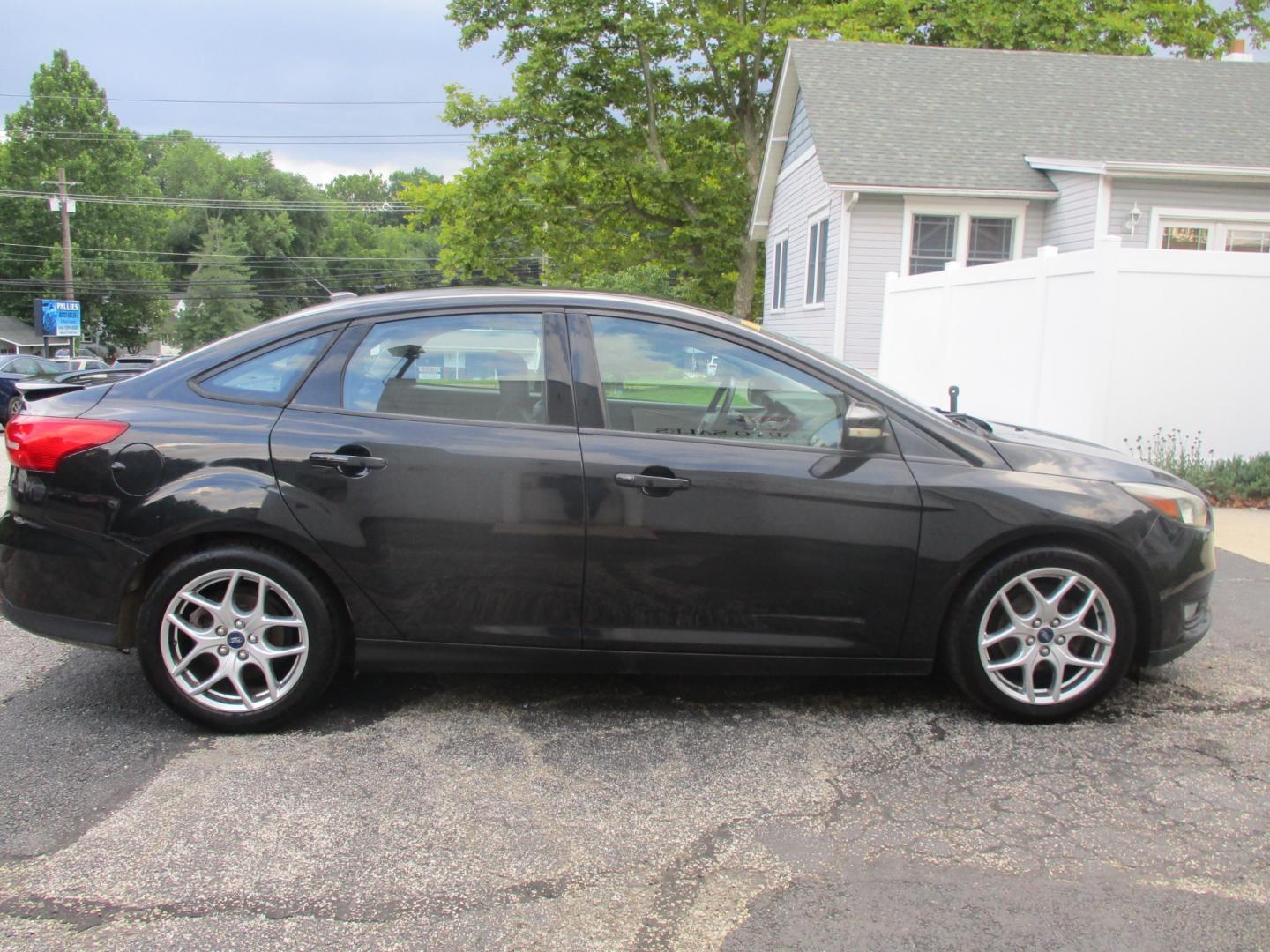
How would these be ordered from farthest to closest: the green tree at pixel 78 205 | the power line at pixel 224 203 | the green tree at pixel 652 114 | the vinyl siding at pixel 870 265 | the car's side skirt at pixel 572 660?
the green tree at pixel 78 205
the power line at pixel 224 203
the green tree at pixel 652 114
the vinyl siding at pixel 870 265
the car's side skirt at pixel 572 660

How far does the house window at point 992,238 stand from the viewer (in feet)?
54.0

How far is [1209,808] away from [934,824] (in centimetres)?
93

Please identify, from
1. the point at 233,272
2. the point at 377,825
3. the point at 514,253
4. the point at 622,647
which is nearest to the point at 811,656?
the point at 622,647

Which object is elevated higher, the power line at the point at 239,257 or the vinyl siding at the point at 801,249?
the power line at the point at 239,257

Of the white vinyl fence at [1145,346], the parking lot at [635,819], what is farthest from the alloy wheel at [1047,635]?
the white vinyl fence at [1145,346]

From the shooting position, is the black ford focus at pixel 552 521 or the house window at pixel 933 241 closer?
the black ford focus at pixel 552 521

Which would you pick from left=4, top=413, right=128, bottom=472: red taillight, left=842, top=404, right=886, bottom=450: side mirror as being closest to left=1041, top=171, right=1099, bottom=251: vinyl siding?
left=842, top=404, right=886, bottom=450: side mirror

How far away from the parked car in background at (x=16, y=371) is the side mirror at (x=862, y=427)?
16723 mm

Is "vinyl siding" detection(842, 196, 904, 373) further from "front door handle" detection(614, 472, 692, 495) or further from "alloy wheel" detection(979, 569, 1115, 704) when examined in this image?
"front door handle" detection(614, 472, 692, 495)

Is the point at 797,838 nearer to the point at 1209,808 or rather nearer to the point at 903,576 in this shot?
the point at 903,576

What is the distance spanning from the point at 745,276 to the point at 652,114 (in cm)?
520

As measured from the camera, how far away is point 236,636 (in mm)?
3768

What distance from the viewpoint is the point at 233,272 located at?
80.9 metres

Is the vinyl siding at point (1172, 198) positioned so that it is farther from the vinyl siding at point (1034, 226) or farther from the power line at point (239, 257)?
the power line at point (239, 257)
